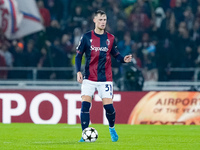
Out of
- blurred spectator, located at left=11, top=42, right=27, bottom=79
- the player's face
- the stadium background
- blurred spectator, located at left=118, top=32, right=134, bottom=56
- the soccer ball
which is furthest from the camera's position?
blurred spectator, located at left=11, top=42, right=27, bottom=79

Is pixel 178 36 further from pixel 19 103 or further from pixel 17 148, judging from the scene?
pixel 17 148

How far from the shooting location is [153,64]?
17625 millimetres

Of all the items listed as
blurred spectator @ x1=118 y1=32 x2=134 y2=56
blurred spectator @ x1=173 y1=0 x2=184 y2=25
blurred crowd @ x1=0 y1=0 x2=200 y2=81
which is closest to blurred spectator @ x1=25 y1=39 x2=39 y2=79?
blurred crowd @ x1=0 y1=0 x2=200 y2=81

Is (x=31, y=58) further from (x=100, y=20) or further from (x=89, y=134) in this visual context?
(x=89, y=134)

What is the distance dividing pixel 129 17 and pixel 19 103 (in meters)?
5.31

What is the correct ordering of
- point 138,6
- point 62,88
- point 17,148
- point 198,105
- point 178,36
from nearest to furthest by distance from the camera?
point 17,148 < point 198,105 < point 62,88 < point 178,36 < point 138,6

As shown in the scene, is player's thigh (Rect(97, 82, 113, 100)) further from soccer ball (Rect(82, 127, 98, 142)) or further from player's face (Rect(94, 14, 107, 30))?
player's face (Rect(94, 14, 107, 30))

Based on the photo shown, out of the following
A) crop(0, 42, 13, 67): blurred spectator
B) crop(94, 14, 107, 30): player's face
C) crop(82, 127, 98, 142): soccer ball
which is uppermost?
crop(94, 14, 107, 30): player's face

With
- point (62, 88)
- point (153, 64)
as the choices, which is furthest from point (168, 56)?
point (62, 88)

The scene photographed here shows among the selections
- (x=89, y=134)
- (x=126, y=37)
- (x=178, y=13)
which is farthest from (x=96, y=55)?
(x=178, y=13)

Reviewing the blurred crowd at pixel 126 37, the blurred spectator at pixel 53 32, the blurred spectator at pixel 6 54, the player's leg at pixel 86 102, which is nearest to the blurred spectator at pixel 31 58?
the blurred crowd at pixel 126 37

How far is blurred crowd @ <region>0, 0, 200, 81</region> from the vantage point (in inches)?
698

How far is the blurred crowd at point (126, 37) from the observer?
17.7 m

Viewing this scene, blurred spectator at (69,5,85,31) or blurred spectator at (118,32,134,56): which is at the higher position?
blurred spectator at (69,5,85,31)
